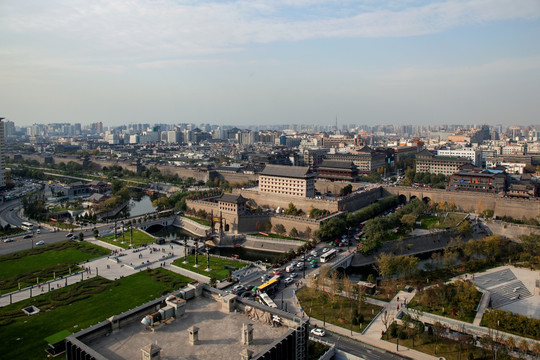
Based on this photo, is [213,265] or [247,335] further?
[213,265]

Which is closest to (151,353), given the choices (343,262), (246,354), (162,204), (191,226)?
(246,354)

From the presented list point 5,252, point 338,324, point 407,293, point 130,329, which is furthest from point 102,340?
point 5,252

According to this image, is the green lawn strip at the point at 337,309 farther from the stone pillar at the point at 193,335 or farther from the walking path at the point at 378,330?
the stone pillar at the point at 193,335

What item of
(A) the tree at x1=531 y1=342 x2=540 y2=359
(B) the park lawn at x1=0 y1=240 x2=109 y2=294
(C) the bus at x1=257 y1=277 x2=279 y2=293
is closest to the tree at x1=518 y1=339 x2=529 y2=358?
(A) the tree at x1=531 y1=342 x2=540 y2=359

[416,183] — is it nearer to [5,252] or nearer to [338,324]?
[338,324]

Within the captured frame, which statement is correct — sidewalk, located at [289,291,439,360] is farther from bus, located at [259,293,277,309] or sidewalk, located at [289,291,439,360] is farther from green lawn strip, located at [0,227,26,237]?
green lawn strip, located at [0,227,26,237]

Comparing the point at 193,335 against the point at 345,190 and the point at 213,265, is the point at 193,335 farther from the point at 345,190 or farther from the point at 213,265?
the point at 345,190
